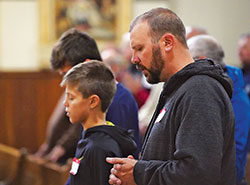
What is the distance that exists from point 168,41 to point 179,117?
1.10ft

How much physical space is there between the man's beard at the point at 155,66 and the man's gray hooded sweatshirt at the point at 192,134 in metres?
0.06

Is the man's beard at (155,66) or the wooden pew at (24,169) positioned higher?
the man's beard at (155,66)

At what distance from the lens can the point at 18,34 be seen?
362 inches

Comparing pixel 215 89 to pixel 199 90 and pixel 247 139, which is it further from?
pixel 247 139

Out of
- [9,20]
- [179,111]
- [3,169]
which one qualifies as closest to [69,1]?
[9,20]

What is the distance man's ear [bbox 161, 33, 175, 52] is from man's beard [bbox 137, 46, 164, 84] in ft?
0.11

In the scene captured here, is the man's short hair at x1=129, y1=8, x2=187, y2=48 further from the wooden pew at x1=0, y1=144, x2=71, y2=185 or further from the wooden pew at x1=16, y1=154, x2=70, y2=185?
the wooden pew at x1=0, y1=144, x2=71, y2=185

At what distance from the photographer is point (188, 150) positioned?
5.89 ft

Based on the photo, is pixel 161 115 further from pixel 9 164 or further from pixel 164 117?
pixel 9 164

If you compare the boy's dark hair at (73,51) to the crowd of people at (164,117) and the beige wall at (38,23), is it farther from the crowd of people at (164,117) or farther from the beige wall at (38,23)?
the beige wall at (38,23)

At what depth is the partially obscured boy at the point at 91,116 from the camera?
8.19 feet

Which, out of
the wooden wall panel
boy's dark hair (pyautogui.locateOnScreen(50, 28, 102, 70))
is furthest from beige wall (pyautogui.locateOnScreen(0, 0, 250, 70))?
boy's dark hair (pyautogui.locateOnScreen(50, 28, 102, 70))

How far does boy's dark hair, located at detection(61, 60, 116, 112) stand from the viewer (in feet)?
8.70

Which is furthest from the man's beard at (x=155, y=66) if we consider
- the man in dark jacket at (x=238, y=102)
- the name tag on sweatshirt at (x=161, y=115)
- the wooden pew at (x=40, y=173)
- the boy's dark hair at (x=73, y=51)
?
the wooden pew at (x=40, y=173)
